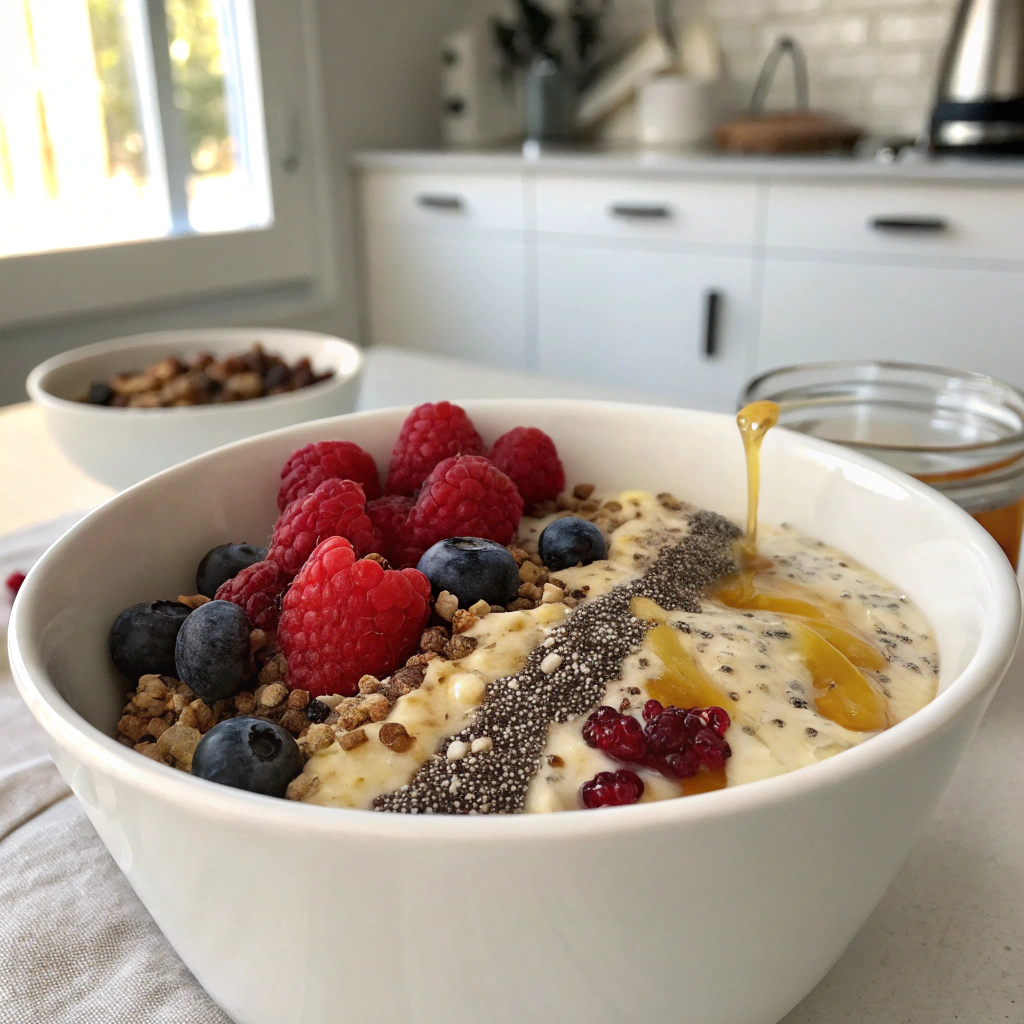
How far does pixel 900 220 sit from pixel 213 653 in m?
2.02

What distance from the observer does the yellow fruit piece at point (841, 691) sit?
437mm

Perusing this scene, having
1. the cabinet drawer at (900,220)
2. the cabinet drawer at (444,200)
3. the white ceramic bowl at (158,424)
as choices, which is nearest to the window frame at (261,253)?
the cabinet drawer at (444,200)

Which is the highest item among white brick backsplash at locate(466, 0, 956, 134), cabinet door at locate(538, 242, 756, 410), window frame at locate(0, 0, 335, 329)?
white brick backsplash at locate(466, 0, 956, 134)

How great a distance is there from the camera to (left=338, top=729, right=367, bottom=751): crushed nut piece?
41 cm

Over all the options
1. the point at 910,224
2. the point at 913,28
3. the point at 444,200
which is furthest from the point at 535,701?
the point at 913,28

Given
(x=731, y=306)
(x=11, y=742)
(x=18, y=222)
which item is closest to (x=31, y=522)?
(x=11, y=742)

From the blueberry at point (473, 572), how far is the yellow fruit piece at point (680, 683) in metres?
0.09

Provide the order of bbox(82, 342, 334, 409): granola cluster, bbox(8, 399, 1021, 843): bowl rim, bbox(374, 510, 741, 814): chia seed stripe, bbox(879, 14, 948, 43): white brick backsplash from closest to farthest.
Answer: bbox(8, 399, 1021, 843): bowl rim < bbox(374, 510, 741, 814): chia seed stripe < bbox(82, 342, 334, 409): granola cluster < bbox(879, 14, 948, 43): white brick backsplash

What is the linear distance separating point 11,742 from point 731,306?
2111mm

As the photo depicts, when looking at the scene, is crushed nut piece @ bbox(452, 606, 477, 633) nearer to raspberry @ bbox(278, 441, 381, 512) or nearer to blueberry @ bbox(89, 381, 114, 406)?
raspberry @ bbox(278, 441, 381, 512)

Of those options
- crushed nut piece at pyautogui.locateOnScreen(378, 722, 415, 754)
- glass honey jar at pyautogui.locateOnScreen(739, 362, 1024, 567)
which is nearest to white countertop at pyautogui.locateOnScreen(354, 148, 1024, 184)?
glass honey jar at pyautogui.locateOnScreen(739, 362, 1024, 567)

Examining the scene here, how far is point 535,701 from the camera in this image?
16.7 inches

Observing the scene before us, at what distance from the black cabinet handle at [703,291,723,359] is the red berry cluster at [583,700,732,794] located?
2132 millimetres

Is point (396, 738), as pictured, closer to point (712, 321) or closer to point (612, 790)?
point (612, 790)
